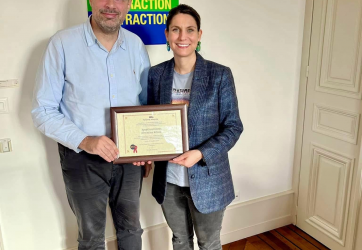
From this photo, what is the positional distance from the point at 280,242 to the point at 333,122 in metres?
0.95

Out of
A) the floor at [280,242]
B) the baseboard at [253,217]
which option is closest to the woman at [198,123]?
the baseboard at [253,217]

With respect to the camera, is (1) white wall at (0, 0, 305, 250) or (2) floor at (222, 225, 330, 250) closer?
(1) white wall at (0, 0, 305, 250)

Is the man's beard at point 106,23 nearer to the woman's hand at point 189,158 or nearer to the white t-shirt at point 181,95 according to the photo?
the white t-shirt at point 181,95

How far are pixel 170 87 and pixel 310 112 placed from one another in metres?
1.32

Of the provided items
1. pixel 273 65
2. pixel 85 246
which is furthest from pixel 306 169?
pixel 85 246

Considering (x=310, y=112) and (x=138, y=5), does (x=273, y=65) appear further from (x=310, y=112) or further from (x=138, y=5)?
(x=138, y=5)

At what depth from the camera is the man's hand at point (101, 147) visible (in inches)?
54.6

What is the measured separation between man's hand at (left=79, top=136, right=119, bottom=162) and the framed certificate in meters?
0.03

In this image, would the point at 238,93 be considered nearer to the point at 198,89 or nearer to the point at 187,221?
the point at 198,89

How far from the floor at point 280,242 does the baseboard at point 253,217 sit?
0.05 meters

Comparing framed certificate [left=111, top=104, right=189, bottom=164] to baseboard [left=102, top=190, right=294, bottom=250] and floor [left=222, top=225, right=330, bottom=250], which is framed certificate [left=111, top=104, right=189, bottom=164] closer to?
baseboard [left=102, top=190, right=294, bottom=250]

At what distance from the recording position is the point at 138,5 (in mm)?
1833

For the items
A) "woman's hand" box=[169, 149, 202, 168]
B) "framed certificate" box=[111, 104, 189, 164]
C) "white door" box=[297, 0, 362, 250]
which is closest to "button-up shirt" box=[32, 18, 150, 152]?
"framed certificate" box=[111, 104, 189, 164]

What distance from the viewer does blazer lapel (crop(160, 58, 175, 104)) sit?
4.80ft
